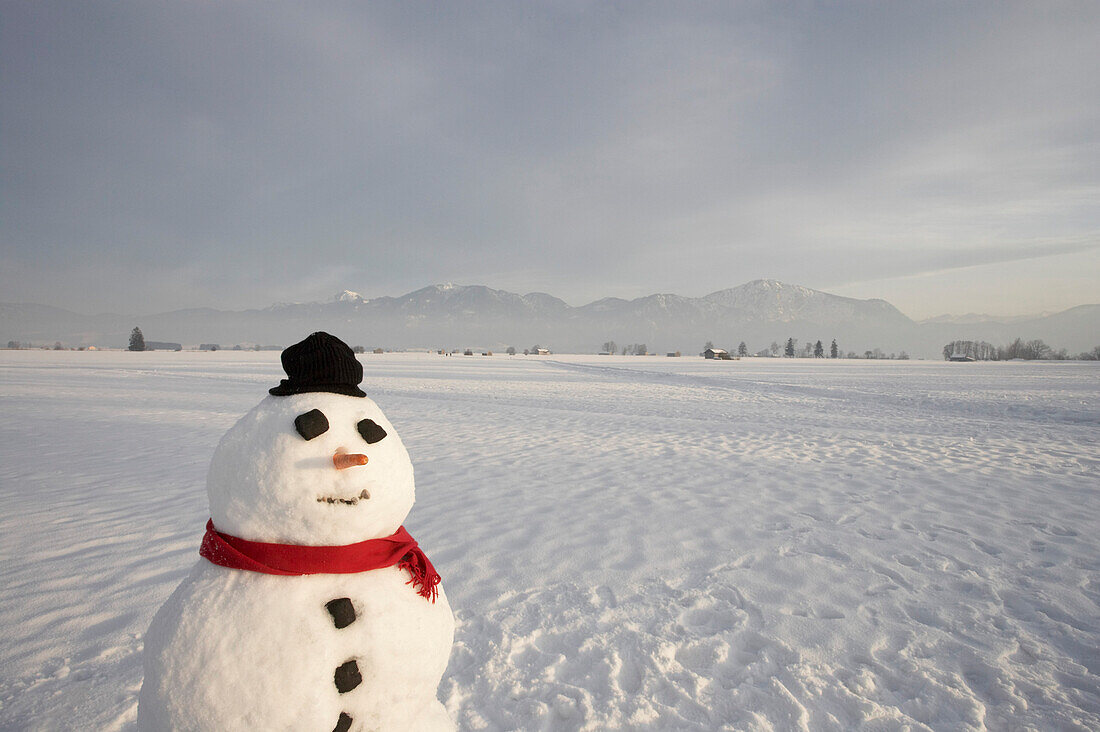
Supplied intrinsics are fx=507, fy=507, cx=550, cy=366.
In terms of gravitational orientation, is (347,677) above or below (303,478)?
below

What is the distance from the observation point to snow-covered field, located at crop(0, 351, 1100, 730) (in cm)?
281

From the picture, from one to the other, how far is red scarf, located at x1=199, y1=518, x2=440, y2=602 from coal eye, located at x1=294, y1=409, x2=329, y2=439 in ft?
1.18

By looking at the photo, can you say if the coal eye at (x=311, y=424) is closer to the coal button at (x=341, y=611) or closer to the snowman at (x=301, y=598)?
the snowman at (x=301, y=598)

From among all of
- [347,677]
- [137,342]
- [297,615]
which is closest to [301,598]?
[297,615]

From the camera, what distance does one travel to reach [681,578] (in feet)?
13.6

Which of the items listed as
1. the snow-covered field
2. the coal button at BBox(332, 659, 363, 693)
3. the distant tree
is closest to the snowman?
the coal button at BBox(332, 659, 363, 693)

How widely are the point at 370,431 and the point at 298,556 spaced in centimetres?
44

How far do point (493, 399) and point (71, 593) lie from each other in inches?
587

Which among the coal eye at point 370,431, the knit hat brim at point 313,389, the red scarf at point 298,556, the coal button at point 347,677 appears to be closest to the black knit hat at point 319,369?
the knit hat brim at point 313,389

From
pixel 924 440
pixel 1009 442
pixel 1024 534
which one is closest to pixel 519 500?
pixel 1024 534

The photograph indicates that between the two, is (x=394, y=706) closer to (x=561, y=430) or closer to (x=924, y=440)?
(x=561, y=430)

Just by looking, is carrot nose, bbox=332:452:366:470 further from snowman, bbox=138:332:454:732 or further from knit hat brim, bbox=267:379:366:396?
knit hat brim, bbox=267:379:366:396

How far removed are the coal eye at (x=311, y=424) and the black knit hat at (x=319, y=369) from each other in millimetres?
163

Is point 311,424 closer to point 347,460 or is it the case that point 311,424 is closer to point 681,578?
point 347,460
